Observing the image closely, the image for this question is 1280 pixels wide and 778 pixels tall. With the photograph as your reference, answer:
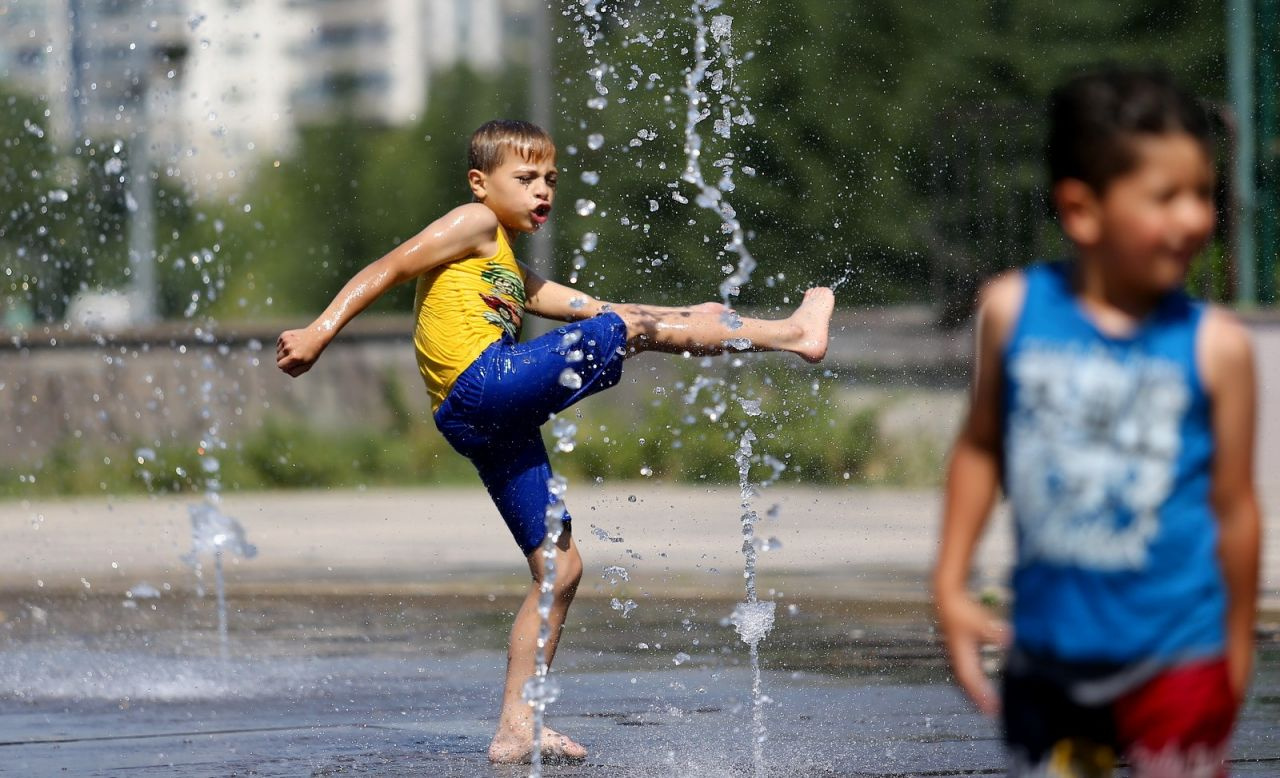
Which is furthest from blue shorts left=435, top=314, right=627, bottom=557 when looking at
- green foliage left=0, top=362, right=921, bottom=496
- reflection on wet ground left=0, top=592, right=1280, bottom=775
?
green foliage left=0, top=362, right=921, bottom=496

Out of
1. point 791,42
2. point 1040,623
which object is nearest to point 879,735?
point 1040,623

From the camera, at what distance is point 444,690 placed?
235 inches

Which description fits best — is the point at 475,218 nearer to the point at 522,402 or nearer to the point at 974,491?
the point at 522,402

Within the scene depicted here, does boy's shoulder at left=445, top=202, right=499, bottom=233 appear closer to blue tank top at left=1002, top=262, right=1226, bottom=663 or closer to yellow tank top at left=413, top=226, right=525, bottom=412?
yellow tank top at left=413, top=226, right=525, bottom=412

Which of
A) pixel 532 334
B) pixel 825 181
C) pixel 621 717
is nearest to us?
pixel 621 717

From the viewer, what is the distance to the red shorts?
2311 millimetres

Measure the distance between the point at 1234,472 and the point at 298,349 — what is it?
8.06 feet

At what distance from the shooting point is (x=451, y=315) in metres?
4.62

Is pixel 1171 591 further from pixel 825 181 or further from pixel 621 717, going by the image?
pixel 825 181

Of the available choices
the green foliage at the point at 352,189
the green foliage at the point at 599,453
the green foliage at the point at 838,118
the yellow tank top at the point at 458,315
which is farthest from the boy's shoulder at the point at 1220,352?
the green foliage at the point at 352,189

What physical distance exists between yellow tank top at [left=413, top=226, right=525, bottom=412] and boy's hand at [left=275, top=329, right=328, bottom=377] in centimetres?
30

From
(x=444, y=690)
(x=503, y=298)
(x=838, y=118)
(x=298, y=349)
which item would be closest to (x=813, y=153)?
(x=838, y=118)

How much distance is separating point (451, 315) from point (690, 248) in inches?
786

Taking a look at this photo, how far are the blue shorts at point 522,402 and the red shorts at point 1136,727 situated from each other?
7.22 feet
